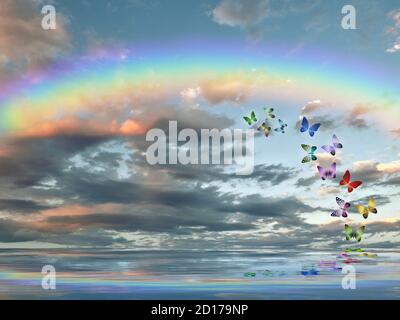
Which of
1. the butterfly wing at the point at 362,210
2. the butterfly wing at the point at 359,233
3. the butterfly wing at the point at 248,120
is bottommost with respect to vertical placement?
the butterfly wing at the point at 359,233

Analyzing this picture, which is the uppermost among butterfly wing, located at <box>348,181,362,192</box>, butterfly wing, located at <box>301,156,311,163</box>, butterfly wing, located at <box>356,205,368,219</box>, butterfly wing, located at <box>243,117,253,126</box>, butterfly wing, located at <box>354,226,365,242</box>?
butterfly wing, located at <box>243,117,253,126</box>

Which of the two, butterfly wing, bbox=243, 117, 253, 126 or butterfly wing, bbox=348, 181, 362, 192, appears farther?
butterfly wing, bbox=243, 117, 253, 126

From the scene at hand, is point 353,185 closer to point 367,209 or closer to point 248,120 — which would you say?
point 367,209

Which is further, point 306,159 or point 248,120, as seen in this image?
point 248,120

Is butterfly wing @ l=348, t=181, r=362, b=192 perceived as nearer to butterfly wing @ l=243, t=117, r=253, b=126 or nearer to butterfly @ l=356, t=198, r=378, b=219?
butterfly @ l=356, t=198, r=378, b=219

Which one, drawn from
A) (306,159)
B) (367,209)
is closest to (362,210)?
(367,209)

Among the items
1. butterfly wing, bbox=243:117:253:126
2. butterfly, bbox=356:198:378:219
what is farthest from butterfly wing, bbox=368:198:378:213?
butterfly wing, bbox=243:117:253:126

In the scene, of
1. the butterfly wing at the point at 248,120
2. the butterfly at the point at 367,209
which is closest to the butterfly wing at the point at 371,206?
the butterfly at the point at 367,209

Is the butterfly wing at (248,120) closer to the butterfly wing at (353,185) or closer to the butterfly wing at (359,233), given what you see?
the butterfly wing at (353,185)
